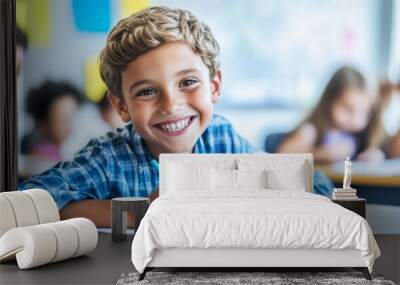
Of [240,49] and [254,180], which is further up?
[240,49]

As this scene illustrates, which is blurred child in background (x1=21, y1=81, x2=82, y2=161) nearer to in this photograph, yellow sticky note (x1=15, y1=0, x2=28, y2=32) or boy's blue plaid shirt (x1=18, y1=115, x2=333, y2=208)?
boy's blue plaid shirt (x1=18, y1=115, x2=333, y2=208)

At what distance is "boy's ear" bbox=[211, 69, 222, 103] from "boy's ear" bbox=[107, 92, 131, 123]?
98 centimetres

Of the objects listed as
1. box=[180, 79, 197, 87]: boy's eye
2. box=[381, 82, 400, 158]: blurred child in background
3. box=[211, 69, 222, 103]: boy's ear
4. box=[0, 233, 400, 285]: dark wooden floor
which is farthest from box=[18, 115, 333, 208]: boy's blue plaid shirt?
box=[0, 233, 400, 285]: dark wooden floor

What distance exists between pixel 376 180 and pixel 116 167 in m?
2.87

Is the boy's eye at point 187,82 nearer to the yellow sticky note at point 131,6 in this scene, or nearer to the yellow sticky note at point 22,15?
the yellow sticky note at point 131,6

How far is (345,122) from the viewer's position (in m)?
7.16

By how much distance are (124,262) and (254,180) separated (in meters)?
1.55

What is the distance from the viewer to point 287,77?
7.20 m

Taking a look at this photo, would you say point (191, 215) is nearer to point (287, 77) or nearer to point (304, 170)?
point (304, 170)

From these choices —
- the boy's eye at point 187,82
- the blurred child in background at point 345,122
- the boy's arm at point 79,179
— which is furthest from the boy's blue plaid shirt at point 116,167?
the boy's eye at point 187,82

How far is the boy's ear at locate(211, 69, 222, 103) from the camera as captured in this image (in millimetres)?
7219

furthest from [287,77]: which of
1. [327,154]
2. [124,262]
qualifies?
[124,262]

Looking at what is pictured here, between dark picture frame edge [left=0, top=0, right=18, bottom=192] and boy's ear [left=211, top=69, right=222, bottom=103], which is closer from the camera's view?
dark picture frame edge [left=0, top=0, right=18, bottom=192]

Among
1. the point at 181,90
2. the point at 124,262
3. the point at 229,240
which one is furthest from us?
the point at 181,90
